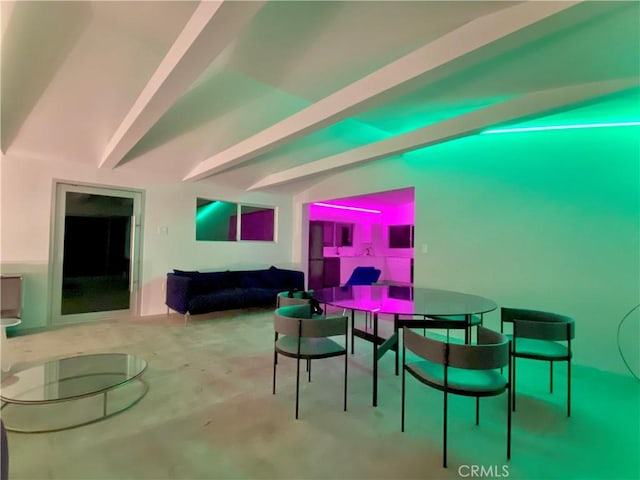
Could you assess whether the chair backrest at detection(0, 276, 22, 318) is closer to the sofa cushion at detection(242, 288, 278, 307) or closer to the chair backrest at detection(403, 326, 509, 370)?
the sofa cushion at detection(242, 288, 278, 307)

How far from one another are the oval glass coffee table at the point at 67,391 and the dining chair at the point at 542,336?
2809 mm

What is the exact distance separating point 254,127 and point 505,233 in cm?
370

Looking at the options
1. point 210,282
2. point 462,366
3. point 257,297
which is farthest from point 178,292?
point 462,366

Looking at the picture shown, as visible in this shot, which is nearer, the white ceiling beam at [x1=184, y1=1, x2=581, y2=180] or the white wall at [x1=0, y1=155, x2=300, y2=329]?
the white ceiling beam at [x1=184, y1=1, x2=581, y2=180]

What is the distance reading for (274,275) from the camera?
601 cm

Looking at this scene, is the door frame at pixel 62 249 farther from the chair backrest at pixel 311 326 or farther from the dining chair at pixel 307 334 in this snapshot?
the chair backrest at pixel 311 326

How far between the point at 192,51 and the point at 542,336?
302 cm

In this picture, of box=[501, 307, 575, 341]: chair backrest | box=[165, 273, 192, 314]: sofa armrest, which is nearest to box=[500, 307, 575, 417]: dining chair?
box=[501, 307, 575, 341]: chair backrest

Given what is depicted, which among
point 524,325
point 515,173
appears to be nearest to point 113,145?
point 524,325

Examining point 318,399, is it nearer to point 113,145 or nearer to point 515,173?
point 515,173

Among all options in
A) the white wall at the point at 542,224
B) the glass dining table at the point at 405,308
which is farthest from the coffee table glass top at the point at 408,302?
the white wall at the point at 542,224

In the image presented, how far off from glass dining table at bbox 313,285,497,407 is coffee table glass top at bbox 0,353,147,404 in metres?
1.68

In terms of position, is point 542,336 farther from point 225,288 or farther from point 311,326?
point 225,288

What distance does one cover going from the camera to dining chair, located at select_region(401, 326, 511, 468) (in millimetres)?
1599
